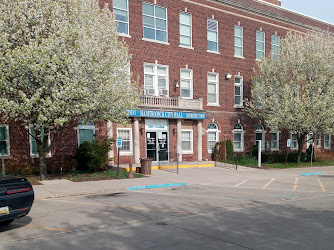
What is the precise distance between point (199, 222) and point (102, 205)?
3635mm

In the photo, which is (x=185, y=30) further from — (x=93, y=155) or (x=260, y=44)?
(x=93, y=155)

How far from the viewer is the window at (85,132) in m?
20.2

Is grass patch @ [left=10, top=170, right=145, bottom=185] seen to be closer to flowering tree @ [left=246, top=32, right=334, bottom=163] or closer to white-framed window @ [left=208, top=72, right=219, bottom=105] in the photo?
white-framed window @ [left=208, top=72, right=219, bottom=105]

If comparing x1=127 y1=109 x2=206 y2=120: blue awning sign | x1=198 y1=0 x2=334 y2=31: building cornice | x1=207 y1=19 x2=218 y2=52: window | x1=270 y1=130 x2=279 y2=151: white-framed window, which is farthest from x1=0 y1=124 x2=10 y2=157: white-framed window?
x1=270 y1=130 x2=279 y2=151: white-framed window

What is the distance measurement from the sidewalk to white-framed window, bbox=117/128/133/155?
2.89m

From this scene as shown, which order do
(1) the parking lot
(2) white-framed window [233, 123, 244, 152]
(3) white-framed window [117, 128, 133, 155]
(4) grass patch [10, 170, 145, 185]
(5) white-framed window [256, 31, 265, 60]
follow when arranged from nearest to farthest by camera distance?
(1) the parking lot
(4) grass patch [10, 170, 145, 185]
(3) white-framed window [117, 128, 133, 155]
(2) white-framed window [233, 123, 244, 152]
(5) white-framed window [256, 31, 265, 60]

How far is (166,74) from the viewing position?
23781mm

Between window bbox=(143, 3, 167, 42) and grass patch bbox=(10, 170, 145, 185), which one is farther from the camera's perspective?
window bbox=(143, 3, 167, 42)

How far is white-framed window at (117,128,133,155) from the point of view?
2144cm

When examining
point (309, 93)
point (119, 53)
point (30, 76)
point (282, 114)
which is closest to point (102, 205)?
point (30, 76)

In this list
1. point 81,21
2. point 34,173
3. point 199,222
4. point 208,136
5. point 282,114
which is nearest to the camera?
point 199,222

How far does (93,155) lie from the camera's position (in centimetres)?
1798

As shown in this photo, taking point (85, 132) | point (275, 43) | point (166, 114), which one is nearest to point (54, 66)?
point (85, 132)

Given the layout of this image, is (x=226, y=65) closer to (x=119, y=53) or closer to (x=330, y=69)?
(x=330, y=69)
